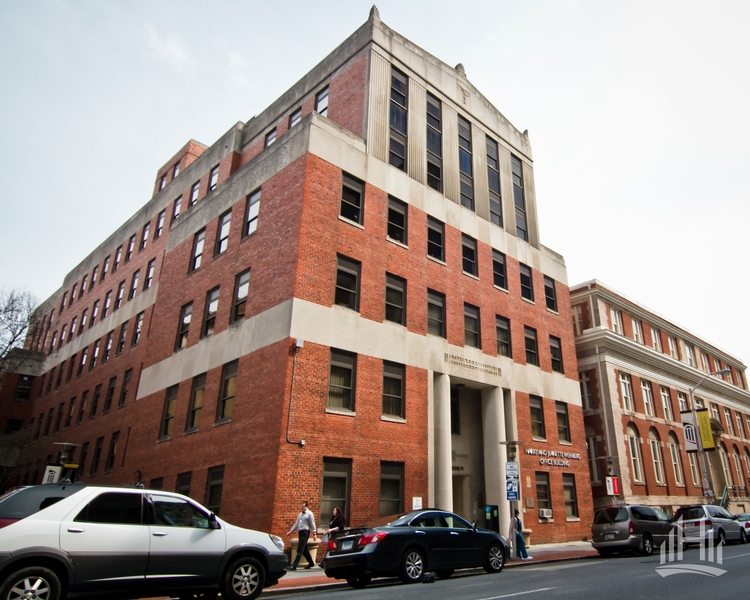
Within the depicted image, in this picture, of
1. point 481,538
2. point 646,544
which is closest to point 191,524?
point 481,538

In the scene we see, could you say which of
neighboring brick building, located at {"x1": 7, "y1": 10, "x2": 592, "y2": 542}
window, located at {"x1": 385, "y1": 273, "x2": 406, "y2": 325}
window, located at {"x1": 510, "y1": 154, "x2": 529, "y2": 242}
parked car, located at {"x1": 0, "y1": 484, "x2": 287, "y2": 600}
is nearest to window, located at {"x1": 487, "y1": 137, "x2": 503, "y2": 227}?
neighboring brick building, located at {"x1": 7, "y1": 10, "x2": 592, "y2": 542}

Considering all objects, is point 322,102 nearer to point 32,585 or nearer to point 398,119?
point 398,119

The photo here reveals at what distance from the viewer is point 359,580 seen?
1253cm

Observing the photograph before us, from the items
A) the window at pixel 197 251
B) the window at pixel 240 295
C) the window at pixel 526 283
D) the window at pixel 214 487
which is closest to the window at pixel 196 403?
the window at pixel 214 487

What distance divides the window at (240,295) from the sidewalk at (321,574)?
1034cm

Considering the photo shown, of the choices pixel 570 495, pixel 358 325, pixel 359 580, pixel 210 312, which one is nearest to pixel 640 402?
pixel 570 495

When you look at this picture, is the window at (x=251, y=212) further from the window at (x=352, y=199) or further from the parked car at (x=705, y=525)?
the parked car at (x=705, y=525)

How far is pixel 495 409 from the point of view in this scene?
25656 mm

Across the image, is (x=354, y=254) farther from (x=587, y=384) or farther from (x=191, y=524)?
(x=587, y=384)

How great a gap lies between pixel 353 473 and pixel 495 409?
921 cm

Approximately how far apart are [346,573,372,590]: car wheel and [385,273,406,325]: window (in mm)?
11345

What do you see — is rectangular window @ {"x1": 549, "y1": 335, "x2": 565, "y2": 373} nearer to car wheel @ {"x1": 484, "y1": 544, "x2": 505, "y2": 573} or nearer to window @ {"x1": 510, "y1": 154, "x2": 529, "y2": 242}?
window @ {"x1": 510, "y1": 154, "x2": 529, "y2": 242}

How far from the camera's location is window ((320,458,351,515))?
18344 millimetres

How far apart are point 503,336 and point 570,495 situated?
28.6 feet
